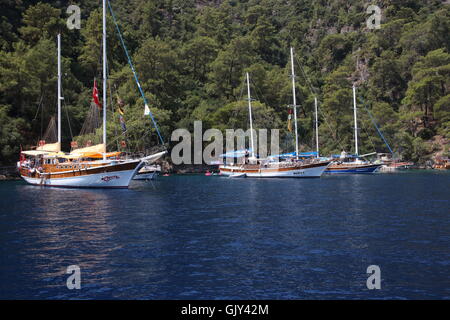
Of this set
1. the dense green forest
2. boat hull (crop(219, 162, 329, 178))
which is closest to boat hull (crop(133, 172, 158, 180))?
boat hull (crop(219, 162, 329, 178))

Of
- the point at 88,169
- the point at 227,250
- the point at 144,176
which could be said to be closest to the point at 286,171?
the point at 144,176

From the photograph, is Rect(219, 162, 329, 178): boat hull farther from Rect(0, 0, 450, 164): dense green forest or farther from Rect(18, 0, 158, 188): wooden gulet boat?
Rect(18, 0, 158, 188): wooden gulet boat

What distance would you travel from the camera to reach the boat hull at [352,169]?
283 ft

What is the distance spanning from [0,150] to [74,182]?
31.5 m

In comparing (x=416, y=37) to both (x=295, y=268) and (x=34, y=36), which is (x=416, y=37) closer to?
(x=34, y=36)

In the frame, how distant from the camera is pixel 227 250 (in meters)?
19.8

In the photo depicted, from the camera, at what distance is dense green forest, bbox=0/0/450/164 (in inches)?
3391

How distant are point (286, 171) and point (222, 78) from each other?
48600 mm

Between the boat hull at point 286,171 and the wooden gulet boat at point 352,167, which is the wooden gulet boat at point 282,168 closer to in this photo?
the boat hull at point 286,171

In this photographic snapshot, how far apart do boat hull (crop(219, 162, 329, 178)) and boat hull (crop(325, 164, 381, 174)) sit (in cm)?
1668

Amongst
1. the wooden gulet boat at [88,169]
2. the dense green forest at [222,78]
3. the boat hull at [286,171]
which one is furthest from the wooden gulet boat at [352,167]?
the wooden gulet boat at [88,169]

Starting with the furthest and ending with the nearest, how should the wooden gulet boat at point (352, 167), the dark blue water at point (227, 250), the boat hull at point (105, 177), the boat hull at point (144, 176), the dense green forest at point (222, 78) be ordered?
the wooden gulet boat at point (352, 167) < the dense green forest at point (222, 78) < the boat hull at point (144, 176) < the boat hull at point (105, 177) < the dark blue water at point (227, 250)

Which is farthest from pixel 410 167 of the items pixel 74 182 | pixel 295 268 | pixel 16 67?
pixel 295 268

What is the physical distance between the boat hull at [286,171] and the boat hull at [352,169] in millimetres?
16676
